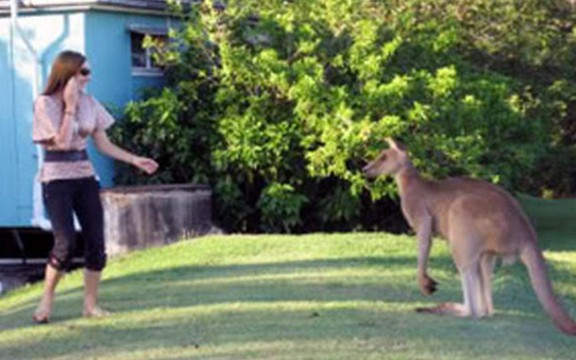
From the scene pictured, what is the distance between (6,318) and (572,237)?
12.6 m

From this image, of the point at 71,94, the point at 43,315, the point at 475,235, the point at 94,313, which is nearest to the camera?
the point at 475,235

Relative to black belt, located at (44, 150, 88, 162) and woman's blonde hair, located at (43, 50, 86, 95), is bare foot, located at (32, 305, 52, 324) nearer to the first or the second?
black belt, located at (44, 150, 88, 162)

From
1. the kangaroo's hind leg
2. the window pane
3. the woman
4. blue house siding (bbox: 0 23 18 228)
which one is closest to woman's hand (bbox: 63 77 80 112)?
the woman

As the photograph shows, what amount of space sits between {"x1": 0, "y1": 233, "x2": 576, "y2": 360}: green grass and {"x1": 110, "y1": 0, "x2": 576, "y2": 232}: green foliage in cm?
270

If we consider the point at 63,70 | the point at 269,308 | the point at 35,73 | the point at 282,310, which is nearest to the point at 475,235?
the point at 282,310

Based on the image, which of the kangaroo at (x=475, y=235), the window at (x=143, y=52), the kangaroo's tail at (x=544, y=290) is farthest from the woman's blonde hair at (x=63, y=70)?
the window at (x=143, y=52)

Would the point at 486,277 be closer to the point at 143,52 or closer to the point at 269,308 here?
the point at 269,308

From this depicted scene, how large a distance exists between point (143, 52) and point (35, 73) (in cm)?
185

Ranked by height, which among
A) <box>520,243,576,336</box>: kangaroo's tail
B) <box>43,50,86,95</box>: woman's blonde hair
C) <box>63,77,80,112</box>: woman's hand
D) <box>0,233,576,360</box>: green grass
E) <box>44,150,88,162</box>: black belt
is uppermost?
<box>43,50,86,95</box>: woman's blonde hair

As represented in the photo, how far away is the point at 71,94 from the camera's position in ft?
33.4

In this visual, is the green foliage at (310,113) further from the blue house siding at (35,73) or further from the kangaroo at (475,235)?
the kangaroo at (475,235)

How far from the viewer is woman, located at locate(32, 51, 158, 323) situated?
1015 cm

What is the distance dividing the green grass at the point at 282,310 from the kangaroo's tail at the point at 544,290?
0.18 metres

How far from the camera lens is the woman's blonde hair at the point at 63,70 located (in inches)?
→ 400
